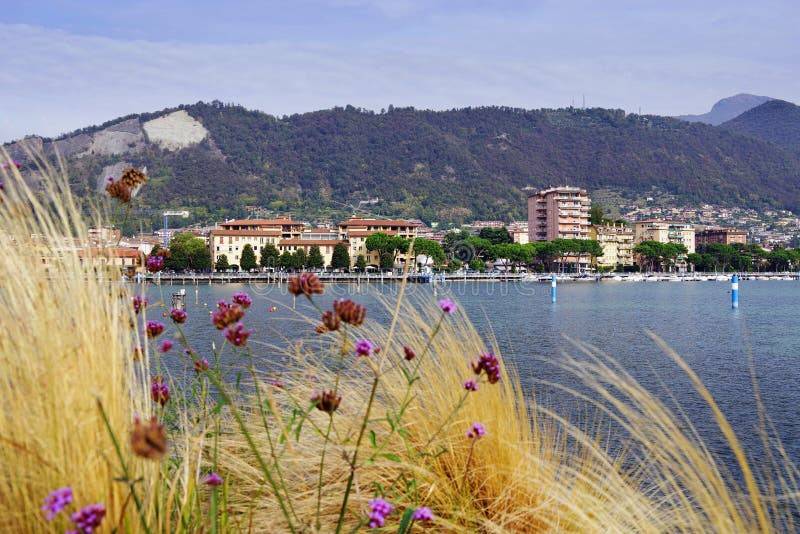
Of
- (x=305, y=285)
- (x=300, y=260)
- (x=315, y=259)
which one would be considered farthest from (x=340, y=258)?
(x=305, y=285)

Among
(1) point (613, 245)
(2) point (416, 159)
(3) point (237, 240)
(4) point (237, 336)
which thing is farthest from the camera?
(2) point (416, 159)

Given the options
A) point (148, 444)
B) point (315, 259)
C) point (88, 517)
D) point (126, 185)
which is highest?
point (126, 185)

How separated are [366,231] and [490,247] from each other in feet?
41.6

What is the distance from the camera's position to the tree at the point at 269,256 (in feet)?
244

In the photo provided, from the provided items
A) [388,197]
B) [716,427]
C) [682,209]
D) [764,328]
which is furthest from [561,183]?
[716,427]

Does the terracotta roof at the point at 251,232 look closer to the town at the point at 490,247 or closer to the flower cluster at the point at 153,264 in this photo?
the town at the point at 490,247

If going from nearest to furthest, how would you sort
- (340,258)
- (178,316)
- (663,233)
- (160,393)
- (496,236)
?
(160,393) < (178,316) < (340,258) < (496,236) < (663,233)

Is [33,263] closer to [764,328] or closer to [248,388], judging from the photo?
[248,388]

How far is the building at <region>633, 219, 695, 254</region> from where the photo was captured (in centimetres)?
9644

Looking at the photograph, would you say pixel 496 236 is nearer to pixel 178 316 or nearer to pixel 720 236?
pixel 720 236

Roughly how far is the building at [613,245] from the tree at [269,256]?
36.0 meters

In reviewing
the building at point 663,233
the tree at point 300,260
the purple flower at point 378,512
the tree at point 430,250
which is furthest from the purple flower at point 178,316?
the building at point 663,233

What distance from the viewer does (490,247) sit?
270 feet

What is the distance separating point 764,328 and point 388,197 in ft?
364
